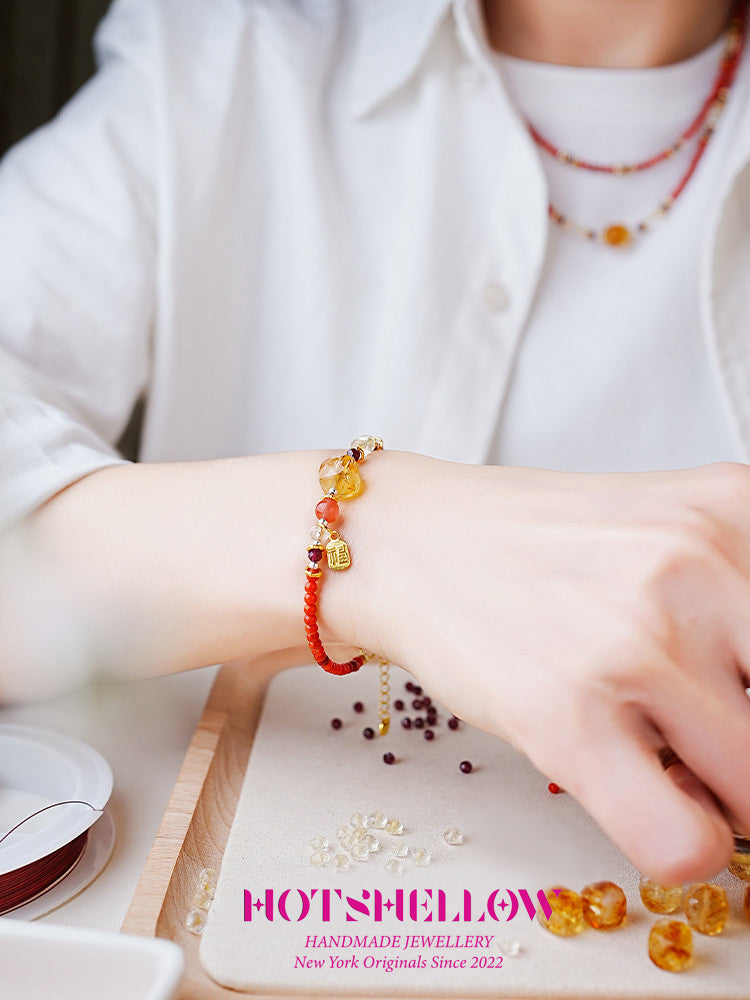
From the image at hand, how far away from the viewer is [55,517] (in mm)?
570

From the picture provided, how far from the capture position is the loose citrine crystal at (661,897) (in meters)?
0.41

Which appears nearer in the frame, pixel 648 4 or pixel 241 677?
pixel 241 677

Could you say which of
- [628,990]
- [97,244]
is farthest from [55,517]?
[628,990]

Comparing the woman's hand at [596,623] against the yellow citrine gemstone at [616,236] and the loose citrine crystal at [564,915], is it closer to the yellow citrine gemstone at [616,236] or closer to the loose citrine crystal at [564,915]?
the loose citrine crystal at [564,915]

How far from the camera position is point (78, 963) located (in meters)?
0.32

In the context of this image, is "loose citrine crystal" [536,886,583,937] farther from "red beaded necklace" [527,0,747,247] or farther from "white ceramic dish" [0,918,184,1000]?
"red beaded necklace" [527,0,747,247]

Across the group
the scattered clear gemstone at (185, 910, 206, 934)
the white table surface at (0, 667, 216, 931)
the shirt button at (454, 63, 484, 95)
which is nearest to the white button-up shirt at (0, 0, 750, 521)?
the shirt button at (454, 63, 484, 95)

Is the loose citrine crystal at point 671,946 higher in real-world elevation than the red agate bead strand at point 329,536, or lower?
lower

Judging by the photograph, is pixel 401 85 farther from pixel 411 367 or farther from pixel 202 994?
pixel 202 994

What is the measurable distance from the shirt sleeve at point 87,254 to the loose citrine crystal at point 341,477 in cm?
19

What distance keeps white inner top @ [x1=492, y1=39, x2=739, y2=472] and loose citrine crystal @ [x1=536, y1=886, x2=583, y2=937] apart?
517 mm

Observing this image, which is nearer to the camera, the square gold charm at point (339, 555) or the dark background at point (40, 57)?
the square gold charm at point (339, 555)

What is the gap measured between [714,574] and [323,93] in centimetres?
66

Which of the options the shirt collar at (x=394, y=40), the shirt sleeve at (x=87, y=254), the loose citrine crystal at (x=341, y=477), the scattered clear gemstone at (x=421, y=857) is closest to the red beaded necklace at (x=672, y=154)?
the shirt collar at (x=394, y=40)
